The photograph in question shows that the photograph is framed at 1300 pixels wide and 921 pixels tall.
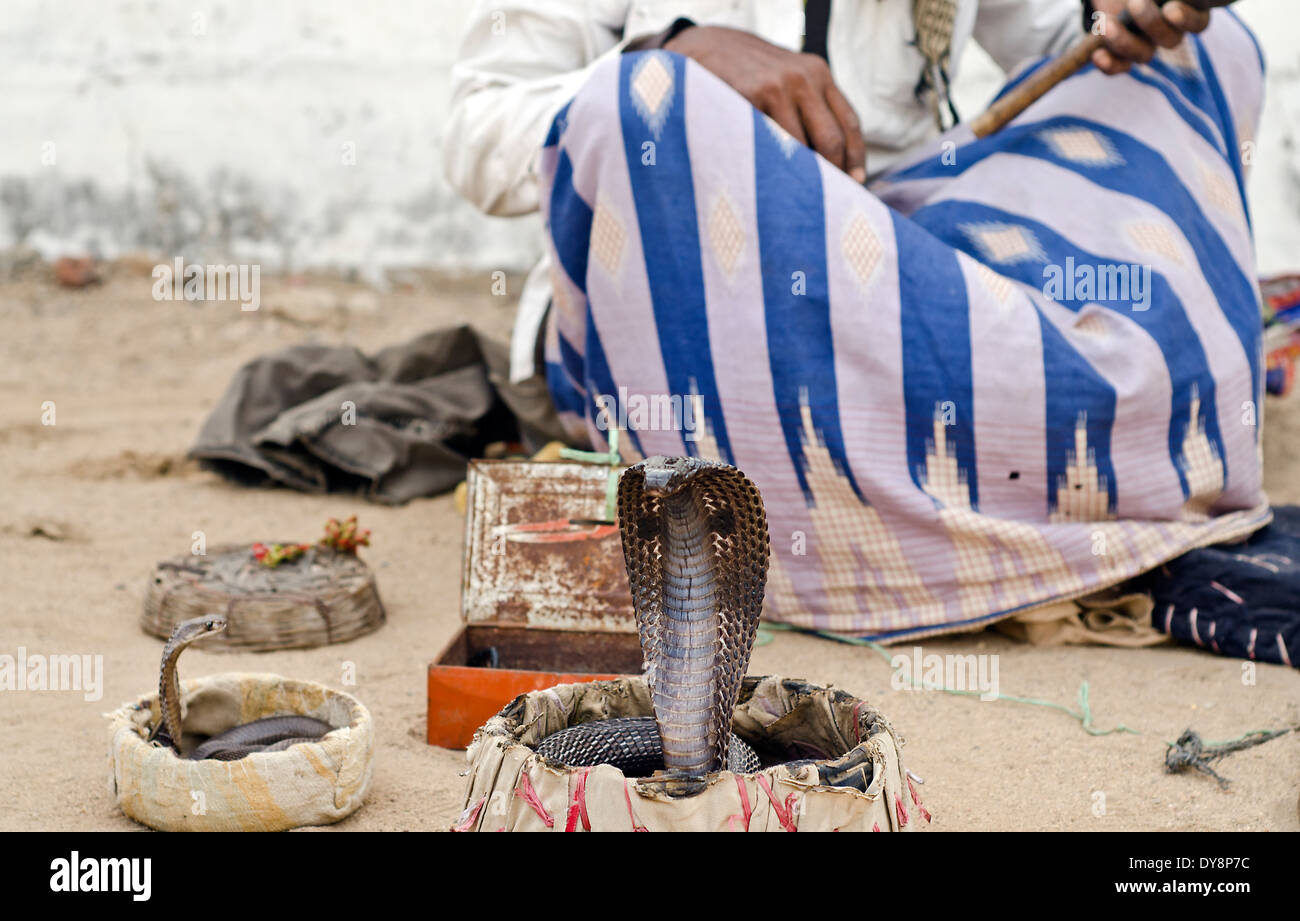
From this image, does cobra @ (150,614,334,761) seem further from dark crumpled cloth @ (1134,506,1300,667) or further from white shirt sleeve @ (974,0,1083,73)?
white shirt sleeve @ (974,0,1083,73)

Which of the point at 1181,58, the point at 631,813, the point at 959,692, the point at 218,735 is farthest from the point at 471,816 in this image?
the point at 1181,58

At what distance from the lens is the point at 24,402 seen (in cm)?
495

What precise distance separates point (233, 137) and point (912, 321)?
489cm

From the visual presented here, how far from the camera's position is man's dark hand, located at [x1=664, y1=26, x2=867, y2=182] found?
2.58m

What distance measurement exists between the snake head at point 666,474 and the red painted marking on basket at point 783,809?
0.34 metres

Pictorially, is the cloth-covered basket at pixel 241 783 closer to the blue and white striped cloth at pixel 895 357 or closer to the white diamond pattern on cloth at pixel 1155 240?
the blue and white striped cloth at pixel 895 357

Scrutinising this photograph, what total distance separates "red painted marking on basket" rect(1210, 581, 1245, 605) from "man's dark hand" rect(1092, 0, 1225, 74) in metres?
1.09

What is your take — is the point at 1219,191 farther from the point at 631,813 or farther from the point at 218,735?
the point at 218,735

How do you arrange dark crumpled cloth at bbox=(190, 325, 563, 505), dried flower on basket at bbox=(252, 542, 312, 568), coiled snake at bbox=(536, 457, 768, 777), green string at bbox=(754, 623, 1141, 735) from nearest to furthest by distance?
1. coiled snake at bbox=(536, 457, 768, 777)
2. green string at bbox=(754, 623, 1141, 735)
3. dried flower on basket at bbox=(252, 542, 312, 568)
4. dark crumpled cloth at bbox=(190, 325, 563, 505)

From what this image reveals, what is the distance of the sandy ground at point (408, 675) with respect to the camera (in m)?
1.84

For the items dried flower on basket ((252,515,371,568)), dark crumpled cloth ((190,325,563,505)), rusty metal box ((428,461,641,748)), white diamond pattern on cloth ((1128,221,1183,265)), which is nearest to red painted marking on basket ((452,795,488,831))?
rusty metal box ((428,461,641,748))

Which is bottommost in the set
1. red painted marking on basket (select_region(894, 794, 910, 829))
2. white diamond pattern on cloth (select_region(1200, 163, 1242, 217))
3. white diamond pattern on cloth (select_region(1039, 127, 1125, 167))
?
red painted marking on basket (select_region(894, 794, 910, 829))

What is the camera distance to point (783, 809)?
1289mm
